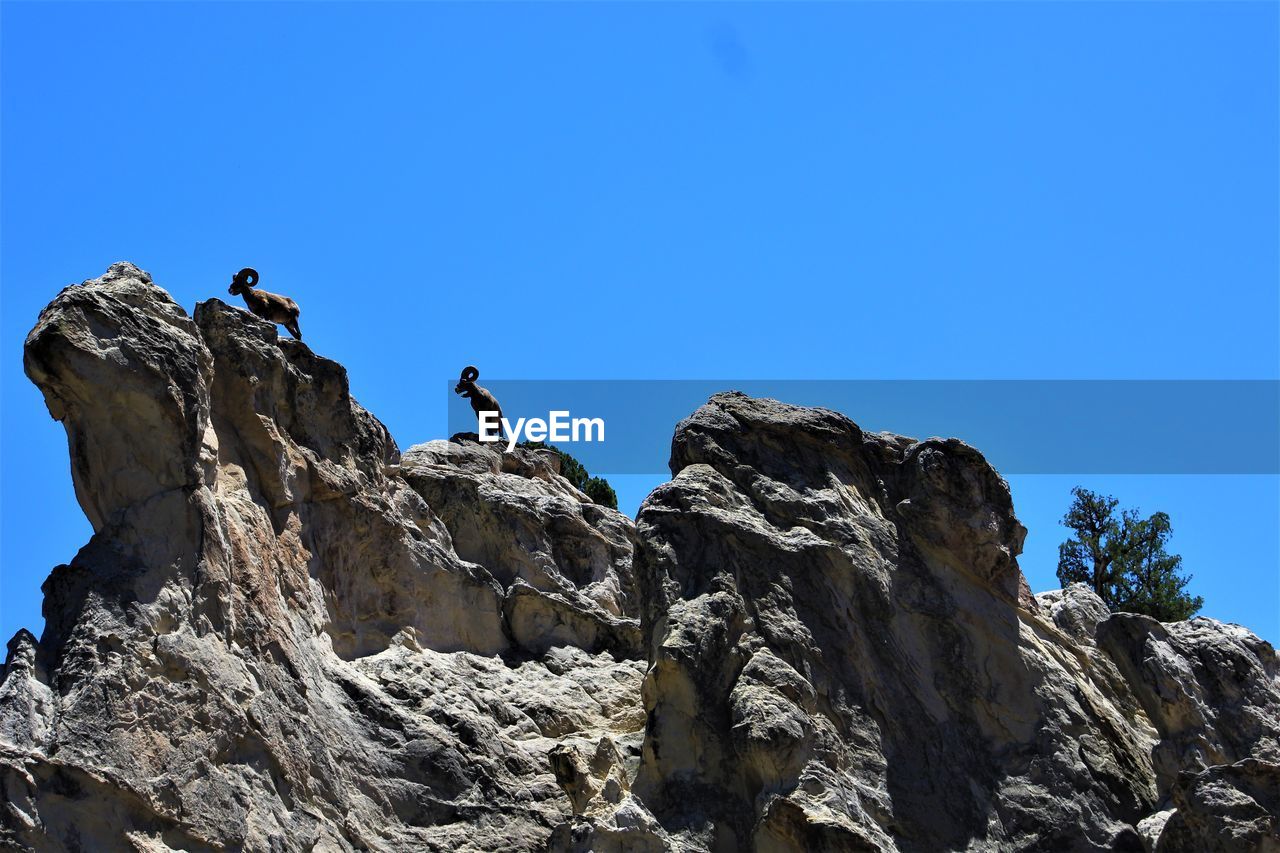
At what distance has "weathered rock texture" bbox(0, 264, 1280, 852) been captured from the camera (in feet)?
72.1

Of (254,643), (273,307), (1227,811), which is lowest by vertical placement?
(1227,811)

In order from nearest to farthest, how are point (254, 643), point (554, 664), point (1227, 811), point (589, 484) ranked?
point (1227, 811) → point (254, 643) → point (554, 664) → point (589, 484)

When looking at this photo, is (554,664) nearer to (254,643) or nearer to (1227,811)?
(254,643)

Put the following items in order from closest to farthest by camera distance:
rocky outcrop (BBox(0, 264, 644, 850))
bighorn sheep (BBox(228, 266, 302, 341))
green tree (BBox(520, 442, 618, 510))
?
rocky outcrop (BBox(0, 264, 644, 850))
bighorn sheep (BBox(228, 266, 302, 341))
green tree (BBox(520, 442, 618, 510))

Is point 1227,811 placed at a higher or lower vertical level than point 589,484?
lower

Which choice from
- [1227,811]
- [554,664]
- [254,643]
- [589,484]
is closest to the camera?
[1227,811]

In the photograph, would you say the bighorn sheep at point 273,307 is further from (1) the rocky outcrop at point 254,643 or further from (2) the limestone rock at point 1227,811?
(2) the limestone rock at point 1227,811

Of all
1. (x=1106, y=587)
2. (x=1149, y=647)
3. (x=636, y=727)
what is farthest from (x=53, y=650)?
(x=1106, y=587)

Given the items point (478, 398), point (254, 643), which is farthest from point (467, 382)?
point (254, 643)

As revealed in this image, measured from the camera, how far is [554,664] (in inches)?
1135

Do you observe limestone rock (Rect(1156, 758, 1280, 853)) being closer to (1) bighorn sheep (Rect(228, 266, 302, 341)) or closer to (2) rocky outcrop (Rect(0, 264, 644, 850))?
(2) rocky outcrop (Rect(0, 264, 644, 850))

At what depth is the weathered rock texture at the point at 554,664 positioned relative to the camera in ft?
72.1

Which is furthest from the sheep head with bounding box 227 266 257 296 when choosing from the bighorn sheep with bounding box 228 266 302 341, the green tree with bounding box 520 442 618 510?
the green tree with bounding box 520 442 618 510

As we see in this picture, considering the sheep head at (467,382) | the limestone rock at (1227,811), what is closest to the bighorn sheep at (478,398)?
the sheep head at (467,382)
